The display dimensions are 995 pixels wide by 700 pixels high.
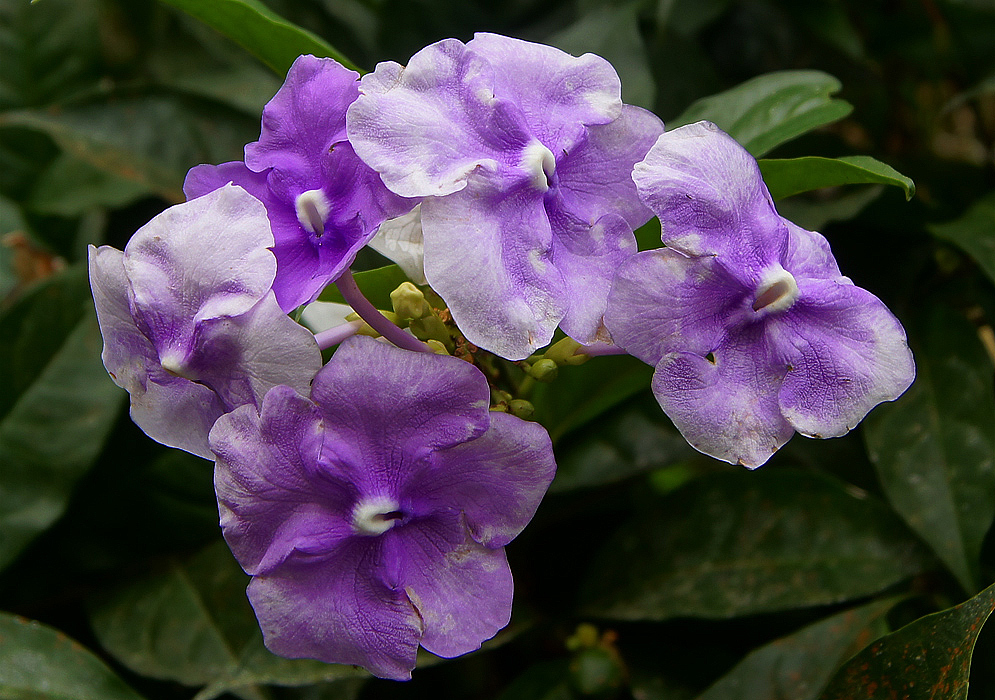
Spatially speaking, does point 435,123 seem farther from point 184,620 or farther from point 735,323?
point 184,620

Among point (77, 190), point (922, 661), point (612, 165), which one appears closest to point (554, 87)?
point (612, 165)

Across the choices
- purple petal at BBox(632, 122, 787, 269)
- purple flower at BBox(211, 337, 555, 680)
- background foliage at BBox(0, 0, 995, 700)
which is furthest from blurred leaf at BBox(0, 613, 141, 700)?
purple petal at BBox(632, 122, 787, 269)

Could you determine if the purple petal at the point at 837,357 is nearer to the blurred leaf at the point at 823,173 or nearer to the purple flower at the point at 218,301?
the blurred leaf at the point at 823,173

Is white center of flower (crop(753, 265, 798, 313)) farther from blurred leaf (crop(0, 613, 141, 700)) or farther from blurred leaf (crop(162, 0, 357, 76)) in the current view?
blurred leaf (crop(0, 613, 141, 700))

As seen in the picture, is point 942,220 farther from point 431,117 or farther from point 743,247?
point 431,117

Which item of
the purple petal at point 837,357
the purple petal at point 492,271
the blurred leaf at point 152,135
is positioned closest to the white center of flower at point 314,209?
the purple petal at point 492,271

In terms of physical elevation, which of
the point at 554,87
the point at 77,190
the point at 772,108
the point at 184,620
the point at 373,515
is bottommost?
the point at 184,620
